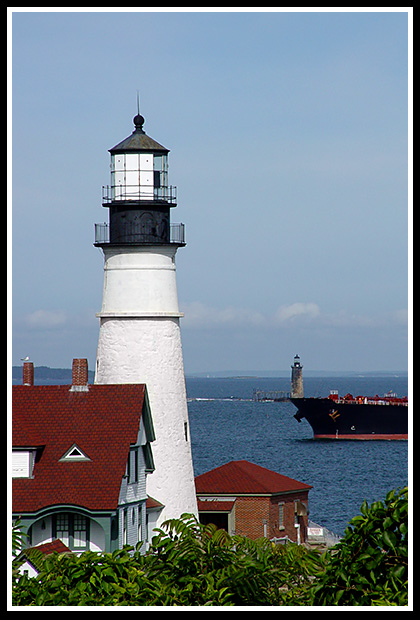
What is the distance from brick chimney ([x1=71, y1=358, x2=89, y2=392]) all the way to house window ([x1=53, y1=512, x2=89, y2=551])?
3.95m

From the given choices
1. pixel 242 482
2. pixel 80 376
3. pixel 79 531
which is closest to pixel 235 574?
pixel 79 531

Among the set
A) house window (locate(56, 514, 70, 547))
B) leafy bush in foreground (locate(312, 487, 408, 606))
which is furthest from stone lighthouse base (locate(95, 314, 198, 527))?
leafy bush in foreground (locate(312, 487, 408, 606))

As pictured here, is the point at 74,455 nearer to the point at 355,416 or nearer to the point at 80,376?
the point at 80,376

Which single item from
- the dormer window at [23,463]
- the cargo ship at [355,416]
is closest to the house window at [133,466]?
the dormer window at [23,463]

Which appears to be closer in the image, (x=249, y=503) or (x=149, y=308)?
(x=149, y=308)

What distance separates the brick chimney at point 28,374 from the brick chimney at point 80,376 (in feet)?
6.59

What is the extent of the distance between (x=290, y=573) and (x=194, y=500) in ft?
57.8

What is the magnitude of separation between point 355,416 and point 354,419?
2.15ft

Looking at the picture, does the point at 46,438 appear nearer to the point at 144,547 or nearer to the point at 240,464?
the point at 144,547

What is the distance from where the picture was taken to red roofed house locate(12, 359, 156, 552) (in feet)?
90.6

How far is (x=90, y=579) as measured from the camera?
13.2 metres

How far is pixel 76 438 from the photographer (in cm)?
2919

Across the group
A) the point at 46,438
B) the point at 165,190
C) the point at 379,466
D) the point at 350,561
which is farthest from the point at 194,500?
the point at 379,466

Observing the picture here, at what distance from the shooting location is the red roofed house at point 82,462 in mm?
27625
